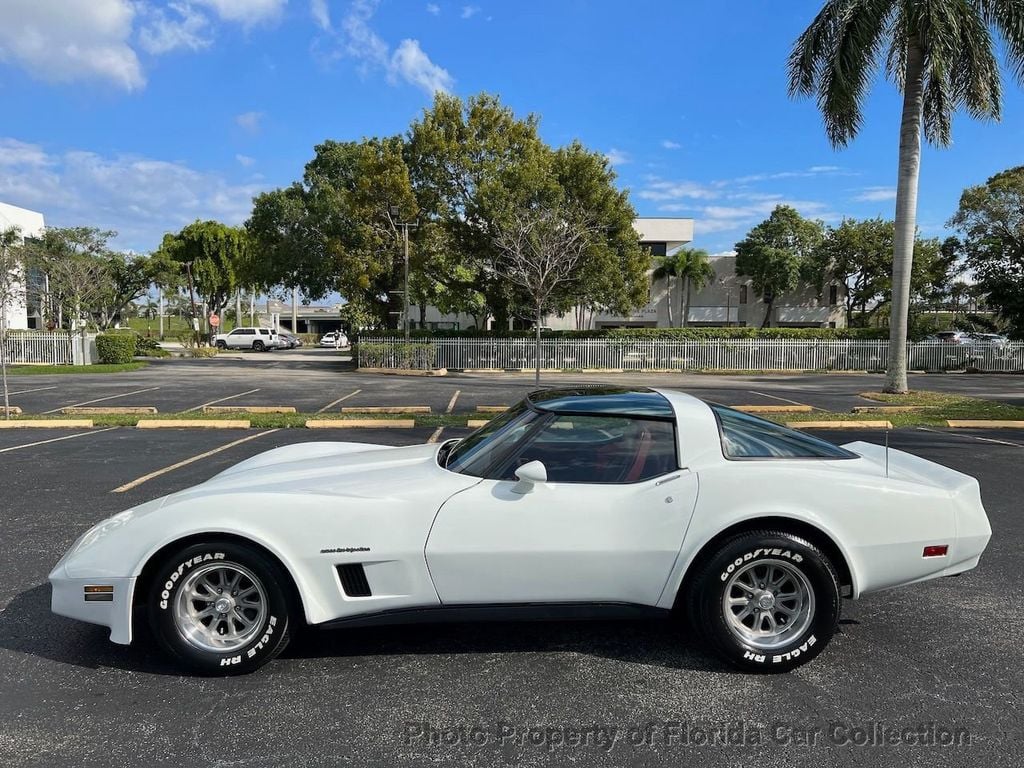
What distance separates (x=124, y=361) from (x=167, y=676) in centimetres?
3039

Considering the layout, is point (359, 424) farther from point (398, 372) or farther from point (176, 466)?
point (398, 372)

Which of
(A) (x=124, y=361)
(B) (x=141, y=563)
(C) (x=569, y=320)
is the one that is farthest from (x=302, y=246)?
(B) (x=141, y=563)

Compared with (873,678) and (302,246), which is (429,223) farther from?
(873,678)

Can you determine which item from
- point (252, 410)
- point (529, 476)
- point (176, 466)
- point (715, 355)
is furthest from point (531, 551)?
point (715, 355)

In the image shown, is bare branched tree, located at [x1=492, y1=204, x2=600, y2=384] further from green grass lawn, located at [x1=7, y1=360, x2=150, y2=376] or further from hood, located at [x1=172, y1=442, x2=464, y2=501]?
hood, located at [x1=172, y1=442, x2=464, y2=501]

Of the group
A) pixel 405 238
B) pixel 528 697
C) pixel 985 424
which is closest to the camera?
pixel 528 697

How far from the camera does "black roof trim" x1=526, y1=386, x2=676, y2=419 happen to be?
3.56 m

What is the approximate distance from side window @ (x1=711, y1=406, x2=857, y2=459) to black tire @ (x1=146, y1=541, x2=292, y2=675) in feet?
7.62

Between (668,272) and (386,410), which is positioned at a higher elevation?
(668,272)

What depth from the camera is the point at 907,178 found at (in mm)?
15320

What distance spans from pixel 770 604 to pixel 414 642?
1823 millimetres

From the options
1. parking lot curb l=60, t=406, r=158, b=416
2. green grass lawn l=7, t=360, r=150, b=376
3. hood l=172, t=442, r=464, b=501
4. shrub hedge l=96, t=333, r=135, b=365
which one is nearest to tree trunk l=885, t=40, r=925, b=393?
hood l=172, t=442, r=464, b=501

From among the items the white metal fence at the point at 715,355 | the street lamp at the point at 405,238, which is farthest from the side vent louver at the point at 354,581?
the white metal fence at the point at 715,355

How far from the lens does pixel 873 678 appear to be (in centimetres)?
316
